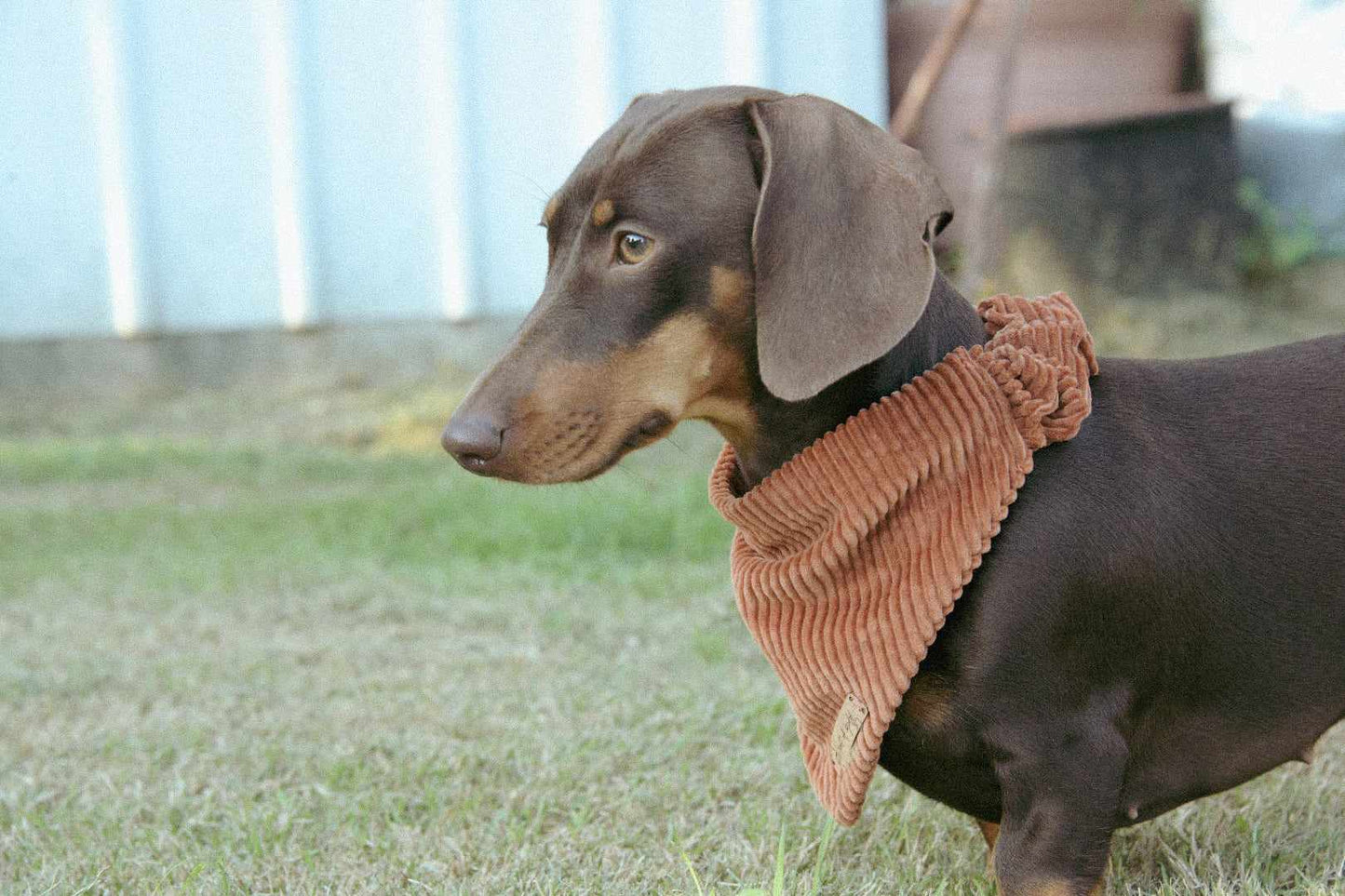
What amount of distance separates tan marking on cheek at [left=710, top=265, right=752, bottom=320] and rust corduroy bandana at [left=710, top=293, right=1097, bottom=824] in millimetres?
213

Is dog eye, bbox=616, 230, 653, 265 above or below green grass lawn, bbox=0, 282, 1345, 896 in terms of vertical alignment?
above

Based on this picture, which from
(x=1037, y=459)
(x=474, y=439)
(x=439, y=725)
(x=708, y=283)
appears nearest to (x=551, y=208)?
(x=708, y=283)

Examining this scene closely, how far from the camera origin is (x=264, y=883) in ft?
7.23

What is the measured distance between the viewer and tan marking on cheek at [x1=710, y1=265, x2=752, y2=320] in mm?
1780

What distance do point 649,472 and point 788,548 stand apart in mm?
3755

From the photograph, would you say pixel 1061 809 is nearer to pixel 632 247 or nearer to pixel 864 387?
pixel 864 387

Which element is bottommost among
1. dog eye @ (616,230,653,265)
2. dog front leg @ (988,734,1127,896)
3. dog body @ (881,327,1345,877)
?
dog front leg @ (988,734,1127,896)

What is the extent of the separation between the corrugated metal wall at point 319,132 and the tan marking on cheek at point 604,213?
5450 millimetres

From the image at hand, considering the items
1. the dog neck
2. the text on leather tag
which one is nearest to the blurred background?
the text on leather tag

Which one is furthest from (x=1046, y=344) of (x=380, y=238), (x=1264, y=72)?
(x=1264, y=72)

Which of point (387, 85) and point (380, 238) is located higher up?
point (387, 85)

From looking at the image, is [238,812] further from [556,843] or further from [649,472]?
[649,472]

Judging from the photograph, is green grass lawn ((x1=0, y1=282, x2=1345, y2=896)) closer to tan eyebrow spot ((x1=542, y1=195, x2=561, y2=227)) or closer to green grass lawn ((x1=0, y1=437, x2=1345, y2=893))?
green grass lawn ((x1=0, y1=437, x2=1345, y2=893))

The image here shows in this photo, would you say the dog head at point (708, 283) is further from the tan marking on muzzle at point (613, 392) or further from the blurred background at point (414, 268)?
the blurred background at point (414, 268)
